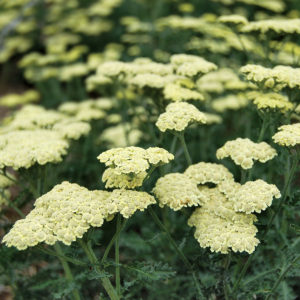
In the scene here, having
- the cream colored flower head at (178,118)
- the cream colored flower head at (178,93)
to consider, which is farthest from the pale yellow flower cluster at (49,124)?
the cream colored flower head at (178,118)

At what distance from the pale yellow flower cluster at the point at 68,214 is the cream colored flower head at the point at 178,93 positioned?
3.59ft

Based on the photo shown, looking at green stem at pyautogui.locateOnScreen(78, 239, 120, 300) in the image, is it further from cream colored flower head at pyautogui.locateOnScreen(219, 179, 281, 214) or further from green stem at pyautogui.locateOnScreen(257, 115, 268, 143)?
green stem at pyautogui.locateOnScreen(257, 115, 268, 143)

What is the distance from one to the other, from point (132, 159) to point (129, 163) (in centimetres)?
5


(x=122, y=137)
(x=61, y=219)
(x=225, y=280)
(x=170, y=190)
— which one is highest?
(x=61, y=219)

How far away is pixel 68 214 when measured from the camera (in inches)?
97.5

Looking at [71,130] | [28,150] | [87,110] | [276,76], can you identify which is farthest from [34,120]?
[276,76]

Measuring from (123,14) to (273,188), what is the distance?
8329mm

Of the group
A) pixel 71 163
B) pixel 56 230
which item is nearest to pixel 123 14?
pixel 71 163

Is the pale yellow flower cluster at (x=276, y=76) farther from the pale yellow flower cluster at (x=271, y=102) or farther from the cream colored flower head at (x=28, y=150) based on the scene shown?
the cream colored flower head at (x=28, y=150)

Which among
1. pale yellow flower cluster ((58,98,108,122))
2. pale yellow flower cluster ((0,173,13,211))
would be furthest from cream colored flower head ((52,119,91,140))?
pale yellow flower cluster ((0,173,13,211))

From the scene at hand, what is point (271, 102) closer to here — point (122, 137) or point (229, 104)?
point (229, 104)

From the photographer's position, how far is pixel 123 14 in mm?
10133

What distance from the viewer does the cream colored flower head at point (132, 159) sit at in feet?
8.14

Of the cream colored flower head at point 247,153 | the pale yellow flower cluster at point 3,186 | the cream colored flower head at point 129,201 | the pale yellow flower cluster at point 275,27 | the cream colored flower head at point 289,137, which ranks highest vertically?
the pale yellow flower cluster at point 275,27
